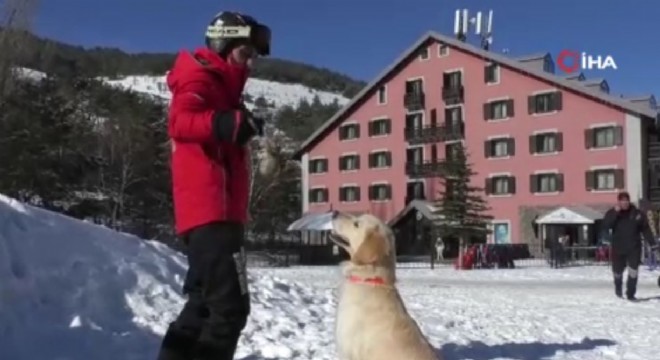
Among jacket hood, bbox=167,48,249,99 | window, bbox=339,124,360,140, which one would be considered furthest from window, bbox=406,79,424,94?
jacket hood, bbox=167,48,249,99

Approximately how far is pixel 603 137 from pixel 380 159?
17.6 m

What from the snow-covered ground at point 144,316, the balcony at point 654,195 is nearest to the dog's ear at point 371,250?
the snow-covered ground at point 144,316

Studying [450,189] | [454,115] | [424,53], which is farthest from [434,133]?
[450,189]

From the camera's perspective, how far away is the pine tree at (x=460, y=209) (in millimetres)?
51906

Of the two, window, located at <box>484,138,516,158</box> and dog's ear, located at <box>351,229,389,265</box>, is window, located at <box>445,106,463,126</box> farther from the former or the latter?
dog's ear, located at <box>351,229,389,265</box>

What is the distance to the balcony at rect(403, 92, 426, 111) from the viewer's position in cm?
6025

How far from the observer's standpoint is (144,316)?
7.74 meters

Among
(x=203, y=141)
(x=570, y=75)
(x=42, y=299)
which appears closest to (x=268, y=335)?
(x=42, y=299)

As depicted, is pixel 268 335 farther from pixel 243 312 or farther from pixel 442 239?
pixel 442 239

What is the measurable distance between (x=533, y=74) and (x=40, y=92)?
32.7 m

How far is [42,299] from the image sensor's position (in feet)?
22.6

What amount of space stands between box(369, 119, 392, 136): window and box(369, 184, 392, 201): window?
4000mm

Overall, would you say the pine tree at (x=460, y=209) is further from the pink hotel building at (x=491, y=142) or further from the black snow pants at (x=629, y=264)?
the black snow pants at (x=629, y=264)

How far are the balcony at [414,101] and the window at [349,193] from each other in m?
7.96
